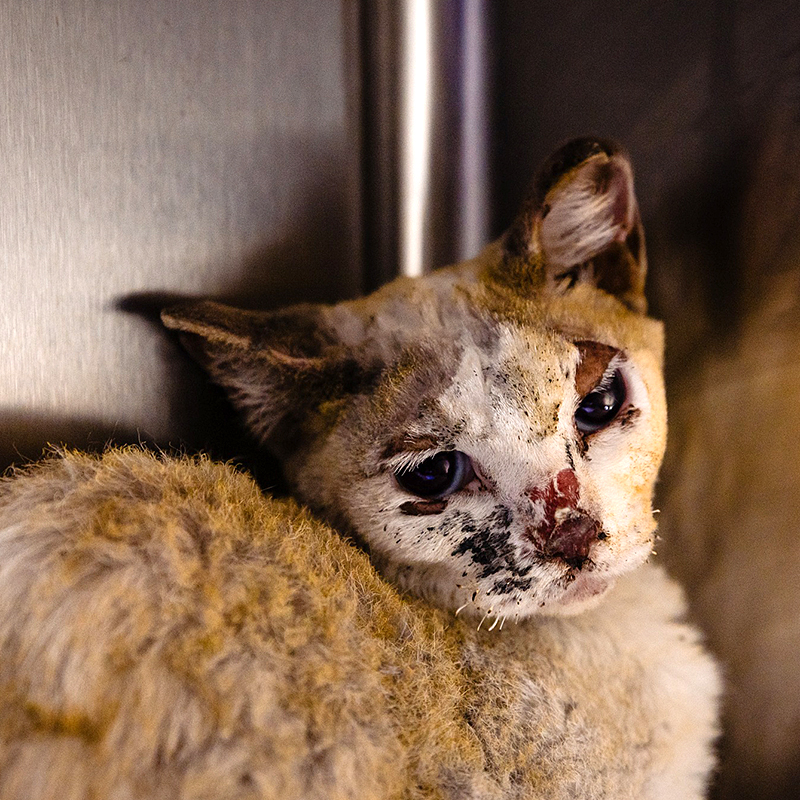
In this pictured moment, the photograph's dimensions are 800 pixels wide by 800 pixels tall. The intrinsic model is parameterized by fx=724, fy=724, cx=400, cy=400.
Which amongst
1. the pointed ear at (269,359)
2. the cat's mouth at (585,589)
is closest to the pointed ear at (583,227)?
the pointed ear at (269,359)

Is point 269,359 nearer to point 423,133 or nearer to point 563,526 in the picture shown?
point 563,526

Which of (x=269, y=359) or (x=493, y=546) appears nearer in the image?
(x=493, y=546)

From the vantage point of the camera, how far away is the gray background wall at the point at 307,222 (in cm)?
100

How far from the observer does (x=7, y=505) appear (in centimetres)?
81

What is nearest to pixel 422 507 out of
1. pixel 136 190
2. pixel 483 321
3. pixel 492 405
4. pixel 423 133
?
pixel 492 405

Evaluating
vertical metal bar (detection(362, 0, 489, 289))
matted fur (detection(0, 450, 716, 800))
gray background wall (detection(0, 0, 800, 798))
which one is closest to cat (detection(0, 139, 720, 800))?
matted fur (detection(0, 450, 716, 800))

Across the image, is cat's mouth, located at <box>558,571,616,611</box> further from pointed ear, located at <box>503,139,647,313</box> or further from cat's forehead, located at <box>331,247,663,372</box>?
pointed ear, located at <box>503,139,647,313</box>

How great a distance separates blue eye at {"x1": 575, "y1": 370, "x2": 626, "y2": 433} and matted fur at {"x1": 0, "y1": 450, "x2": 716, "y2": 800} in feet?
0.99

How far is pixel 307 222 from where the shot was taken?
57.5 inches

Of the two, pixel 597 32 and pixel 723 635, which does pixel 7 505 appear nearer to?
pixel 723 635

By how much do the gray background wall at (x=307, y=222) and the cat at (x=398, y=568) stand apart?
112 mm

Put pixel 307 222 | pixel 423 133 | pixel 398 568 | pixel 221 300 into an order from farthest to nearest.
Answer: pixel 423 133
pixel 307 222
pixel 221 300
pixel 398 568

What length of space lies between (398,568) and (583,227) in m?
Result: 0.59

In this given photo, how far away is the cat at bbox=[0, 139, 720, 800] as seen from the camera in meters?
0.70
